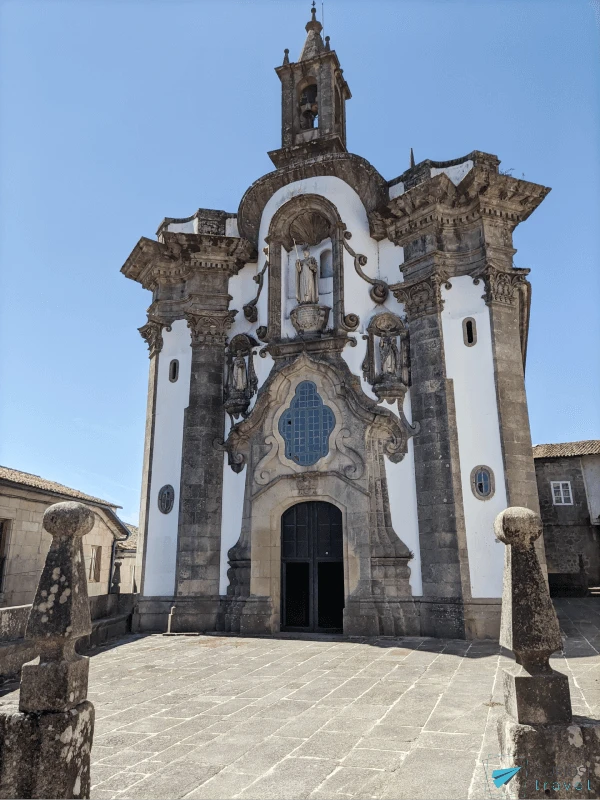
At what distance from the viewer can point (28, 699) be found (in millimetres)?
3848

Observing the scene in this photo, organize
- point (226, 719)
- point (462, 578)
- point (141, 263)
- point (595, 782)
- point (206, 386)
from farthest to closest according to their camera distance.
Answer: point (141, 263)
point (206, 386)
point (462, 578)
point (226, 719)
point (595, 782)

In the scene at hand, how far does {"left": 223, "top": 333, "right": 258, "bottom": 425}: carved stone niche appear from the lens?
15.3 meters

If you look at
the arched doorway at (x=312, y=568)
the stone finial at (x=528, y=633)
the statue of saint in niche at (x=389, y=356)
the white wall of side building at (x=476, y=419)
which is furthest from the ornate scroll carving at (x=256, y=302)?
the stone finial at (x=528, y=633)

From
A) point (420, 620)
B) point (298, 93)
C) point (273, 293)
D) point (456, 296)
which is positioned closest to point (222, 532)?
point (420, 620)

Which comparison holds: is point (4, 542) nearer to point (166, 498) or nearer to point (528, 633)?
point (166, 498)

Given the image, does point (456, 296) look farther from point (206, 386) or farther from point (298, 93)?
point (298, 93)

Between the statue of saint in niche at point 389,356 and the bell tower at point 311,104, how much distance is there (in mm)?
6277

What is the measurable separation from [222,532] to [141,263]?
25.9 ft

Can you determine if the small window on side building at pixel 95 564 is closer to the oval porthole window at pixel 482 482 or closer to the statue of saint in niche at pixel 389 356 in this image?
the statue of saint in niche at pixel 389 356

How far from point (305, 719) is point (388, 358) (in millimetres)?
9376

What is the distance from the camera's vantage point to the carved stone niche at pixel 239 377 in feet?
50.2

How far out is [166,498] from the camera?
49.5ft

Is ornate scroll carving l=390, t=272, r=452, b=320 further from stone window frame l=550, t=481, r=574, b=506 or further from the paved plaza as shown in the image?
stone window frame l=550, t=481, r=574, b=506

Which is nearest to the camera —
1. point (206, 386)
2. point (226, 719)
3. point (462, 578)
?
point (226, 719)
